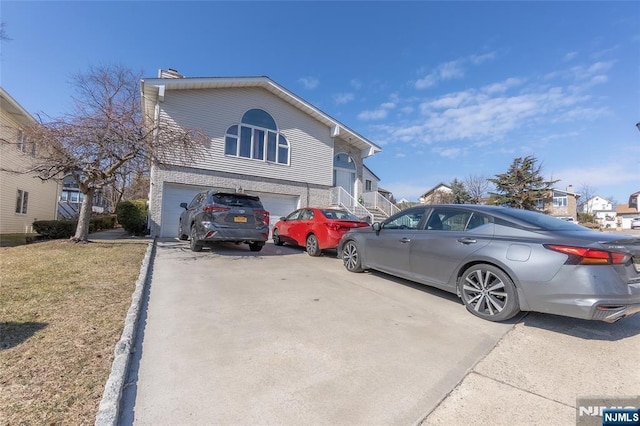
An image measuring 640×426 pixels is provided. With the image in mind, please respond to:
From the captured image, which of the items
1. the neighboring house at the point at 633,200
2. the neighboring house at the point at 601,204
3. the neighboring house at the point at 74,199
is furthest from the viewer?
the neighboring house at the point at 601,204

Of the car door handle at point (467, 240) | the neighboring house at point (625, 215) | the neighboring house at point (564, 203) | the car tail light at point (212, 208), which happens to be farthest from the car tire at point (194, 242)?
the neighboring house at point (625, 215)

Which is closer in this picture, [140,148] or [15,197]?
[140,148]

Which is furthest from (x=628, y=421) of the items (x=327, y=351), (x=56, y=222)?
A: (x=56, y=222)

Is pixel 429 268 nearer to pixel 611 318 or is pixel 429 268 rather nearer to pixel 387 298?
pixel 387 298

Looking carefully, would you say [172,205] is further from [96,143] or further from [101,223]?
[101,223]

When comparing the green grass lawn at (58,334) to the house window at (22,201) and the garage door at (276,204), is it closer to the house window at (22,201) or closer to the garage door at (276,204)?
the garage door at (276,204)

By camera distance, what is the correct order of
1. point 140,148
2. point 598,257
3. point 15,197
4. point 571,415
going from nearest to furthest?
1. point 571,415
2. point 598,257
3. point 140,148
4. point 15,197

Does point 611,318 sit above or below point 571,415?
above

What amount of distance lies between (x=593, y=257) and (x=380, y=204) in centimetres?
1548

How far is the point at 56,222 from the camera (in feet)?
38.8

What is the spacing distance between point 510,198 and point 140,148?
31986 mm

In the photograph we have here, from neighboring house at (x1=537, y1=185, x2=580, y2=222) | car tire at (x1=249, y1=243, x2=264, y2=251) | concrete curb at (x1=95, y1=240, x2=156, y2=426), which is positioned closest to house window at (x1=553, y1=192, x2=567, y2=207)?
neighboring house at (x1=537, y1=185, x2=580, y2=222)

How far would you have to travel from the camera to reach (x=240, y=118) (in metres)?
14.8

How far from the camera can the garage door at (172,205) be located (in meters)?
13.0
